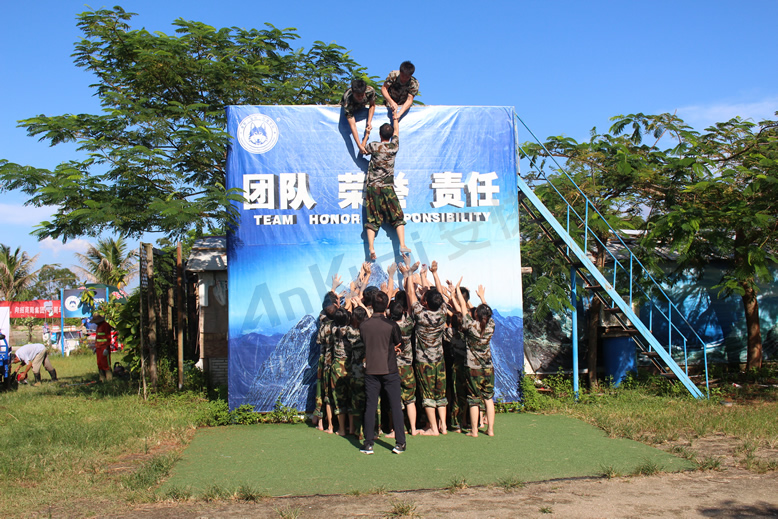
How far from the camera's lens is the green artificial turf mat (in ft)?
20.6

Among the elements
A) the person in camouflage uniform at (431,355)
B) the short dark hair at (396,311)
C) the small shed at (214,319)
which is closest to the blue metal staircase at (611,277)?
the person in camouflage uniform at (431,355)

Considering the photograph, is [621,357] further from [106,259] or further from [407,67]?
[106,259]

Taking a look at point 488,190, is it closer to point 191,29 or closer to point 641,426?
point 641,426

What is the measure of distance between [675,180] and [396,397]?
8.07 metres

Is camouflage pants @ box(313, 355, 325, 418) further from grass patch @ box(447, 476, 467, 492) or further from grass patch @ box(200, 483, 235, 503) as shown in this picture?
grass patch @ box(447, 476, 467, 492)

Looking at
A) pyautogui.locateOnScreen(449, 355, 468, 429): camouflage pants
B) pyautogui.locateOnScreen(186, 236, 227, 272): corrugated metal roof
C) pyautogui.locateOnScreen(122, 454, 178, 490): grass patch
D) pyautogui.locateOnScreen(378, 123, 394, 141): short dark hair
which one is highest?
pyautogui.locateOnScreen(378, 123, 394, 141): short dark hair

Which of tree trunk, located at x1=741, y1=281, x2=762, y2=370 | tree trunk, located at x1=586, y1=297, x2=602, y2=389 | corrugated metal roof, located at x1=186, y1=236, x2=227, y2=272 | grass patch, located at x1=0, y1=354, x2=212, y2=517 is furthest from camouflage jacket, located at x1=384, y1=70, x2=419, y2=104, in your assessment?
tree trunk, located at x1=741, y1=281, x2=762, y2=370

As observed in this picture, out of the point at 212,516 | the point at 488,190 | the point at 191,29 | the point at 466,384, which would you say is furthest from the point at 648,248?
the point at 191,29

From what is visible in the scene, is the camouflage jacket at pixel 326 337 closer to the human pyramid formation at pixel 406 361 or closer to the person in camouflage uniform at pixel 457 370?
the human pyramid formation at pixel 406 361

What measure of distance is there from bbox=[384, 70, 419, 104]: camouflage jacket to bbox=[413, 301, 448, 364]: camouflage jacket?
11.3ft

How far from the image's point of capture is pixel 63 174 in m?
10.3

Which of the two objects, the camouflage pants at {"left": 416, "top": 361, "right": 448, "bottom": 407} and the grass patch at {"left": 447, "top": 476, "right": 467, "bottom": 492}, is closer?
the grass patch at {"left": 447, "top": 476, "right": 467, "bottom": 492}

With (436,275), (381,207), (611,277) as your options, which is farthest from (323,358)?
(611,277)

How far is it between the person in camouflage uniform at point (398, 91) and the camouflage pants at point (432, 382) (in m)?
3.85
